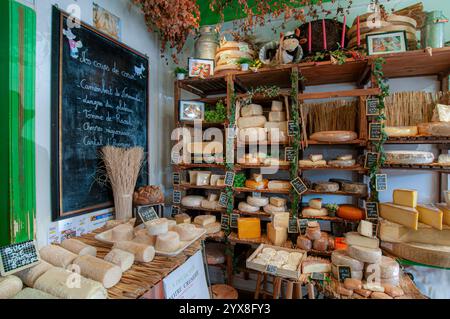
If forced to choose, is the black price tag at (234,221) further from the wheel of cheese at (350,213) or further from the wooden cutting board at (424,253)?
the wooden cutting board at (424,253)

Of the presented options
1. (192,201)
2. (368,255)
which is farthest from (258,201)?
(368,255)

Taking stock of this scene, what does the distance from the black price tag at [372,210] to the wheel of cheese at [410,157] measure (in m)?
0.41

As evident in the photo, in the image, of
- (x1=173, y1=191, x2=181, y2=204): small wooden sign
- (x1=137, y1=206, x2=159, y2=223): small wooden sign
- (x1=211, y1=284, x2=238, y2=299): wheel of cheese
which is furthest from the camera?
(x1=173, y1=191, x2=181, y2=204): small wooden sign

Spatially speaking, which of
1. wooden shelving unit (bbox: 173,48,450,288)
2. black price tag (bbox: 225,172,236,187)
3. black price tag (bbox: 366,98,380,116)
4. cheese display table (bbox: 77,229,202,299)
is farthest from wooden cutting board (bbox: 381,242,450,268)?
cheese display table (bbox: 77,229,202,299)

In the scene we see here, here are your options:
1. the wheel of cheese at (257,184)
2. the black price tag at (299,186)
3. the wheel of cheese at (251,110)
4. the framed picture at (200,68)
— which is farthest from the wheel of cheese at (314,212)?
the framed picture at (200,68)

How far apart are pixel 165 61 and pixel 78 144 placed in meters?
1.79

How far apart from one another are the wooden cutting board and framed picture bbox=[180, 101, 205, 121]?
7.41 ft

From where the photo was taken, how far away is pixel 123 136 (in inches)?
94.3

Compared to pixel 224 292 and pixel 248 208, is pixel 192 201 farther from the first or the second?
A: pixel 224 292

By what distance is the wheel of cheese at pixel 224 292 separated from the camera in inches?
84.3

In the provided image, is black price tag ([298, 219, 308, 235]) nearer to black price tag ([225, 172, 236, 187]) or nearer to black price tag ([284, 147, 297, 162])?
black price tag ([284, 147, 297, 162])

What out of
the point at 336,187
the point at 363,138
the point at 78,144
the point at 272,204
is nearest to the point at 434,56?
the point at 363,138

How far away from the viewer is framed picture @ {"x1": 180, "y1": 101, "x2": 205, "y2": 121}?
2662mm
